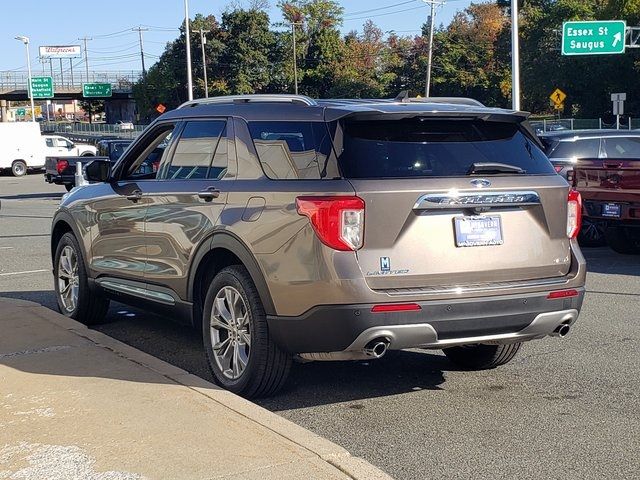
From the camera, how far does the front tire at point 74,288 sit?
8.20m

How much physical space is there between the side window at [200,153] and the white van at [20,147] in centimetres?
3909

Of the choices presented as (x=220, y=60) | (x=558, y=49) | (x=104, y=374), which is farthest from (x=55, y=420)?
(x=220, y=60)

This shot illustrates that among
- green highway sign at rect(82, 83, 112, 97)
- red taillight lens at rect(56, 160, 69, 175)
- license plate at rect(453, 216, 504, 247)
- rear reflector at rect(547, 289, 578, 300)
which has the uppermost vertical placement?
green highway sign at rect(82, 83, 112, 97)

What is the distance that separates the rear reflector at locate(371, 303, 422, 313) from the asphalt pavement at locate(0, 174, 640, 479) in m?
0.72

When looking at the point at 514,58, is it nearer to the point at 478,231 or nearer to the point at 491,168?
the point at 491,168

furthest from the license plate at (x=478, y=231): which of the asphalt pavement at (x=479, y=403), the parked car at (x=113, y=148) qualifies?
the parked car at (x=113, y=148)

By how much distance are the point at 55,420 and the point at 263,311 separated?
1.37 metres

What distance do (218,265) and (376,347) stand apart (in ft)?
4.87

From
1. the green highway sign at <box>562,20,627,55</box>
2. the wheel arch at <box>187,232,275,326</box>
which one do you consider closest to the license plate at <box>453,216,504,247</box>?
the wheel arch at <box>187,232,275,326</box>

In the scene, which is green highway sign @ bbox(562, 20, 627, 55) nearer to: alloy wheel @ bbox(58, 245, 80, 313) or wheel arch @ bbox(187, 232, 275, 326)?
alloy wheel @ bbox(58, 245, 80, 313)

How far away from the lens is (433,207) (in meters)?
5.38

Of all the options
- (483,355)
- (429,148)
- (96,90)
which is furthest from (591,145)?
(96,90)

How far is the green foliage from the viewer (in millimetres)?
73625

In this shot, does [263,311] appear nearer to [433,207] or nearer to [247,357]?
[247,357]
